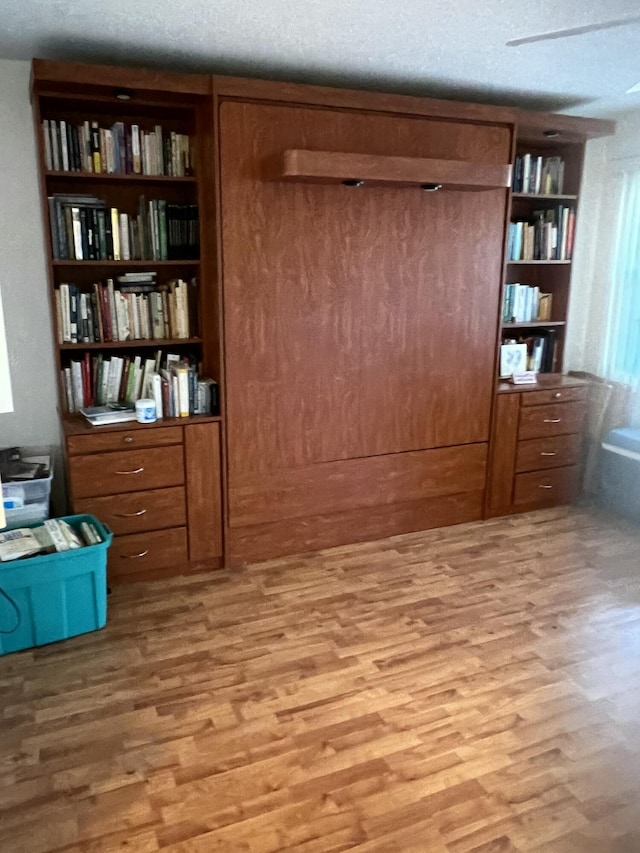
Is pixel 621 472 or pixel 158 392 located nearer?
pixel 158 392

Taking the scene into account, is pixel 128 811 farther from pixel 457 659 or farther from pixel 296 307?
pixel 296 307

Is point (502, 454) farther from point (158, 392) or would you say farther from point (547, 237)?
point (158, 392)

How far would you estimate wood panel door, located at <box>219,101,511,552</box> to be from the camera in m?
2.93

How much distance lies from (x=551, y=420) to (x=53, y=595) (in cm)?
272

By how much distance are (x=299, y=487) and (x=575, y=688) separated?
1.49 m

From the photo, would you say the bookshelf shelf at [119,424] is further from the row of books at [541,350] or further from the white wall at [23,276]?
the row of books at [541,350]

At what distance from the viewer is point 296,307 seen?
3.07 m

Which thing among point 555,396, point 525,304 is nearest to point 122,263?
point 525,304

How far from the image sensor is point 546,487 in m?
3.92

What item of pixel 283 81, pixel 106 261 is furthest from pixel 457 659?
pixel 283 81

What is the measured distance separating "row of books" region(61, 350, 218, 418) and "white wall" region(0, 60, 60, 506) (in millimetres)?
208

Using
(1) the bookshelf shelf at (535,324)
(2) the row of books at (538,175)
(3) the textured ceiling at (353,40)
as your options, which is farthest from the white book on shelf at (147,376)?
(2) the row of books at (538,175)

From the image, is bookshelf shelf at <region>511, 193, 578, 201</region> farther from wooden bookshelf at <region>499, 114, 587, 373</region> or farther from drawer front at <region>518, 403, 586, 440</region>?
drawer front at <region>518, 403, 586, 440</region>

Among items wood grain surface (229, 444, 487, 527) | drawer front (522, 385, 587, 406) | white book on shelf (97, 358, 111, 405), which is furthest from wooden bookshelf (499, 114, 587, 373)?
white book on shelf (97, 358, 111, 405)
